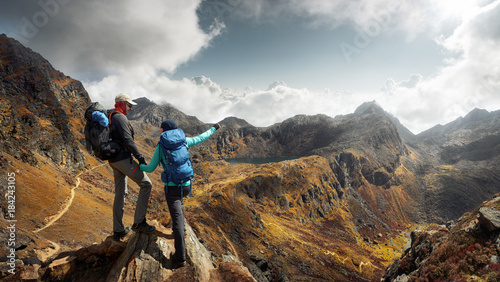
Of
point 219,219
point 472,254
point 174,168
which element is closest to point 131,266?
point 174,168

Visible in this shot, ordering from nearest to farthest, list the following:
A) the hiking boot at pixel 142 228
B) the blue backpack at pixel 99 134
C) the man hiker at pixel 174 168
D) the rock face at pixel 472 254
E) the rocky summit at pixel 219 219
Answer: the blue backpack at pixel 99 134 < the man hiker at pixel 174 168 < the hiking boot at pixel 142 228 < the rocky summit at pixel 219 219 < the rock face at pixel 472 254

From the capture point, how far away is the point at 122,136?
6941 millimetres

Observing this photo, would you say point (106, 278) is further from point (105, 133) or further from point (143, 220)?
point (105, 133)

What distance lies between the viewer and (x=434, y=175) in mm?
199375

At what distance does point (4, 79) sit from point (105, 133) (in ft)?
256

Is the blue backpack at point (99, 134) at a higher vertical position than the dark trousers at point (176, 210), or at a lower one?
higher

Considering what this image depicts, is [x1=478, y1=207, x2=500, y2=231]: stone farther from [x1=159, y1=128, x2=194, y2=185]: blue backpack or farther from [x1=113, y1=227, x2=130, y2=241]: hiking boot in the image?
[x1=113, y1=227, x2=130, y2=241]: hiking boot

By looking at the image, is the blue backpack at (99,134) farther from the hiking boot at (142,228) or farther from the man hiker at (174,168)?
the hiking boot at (142,228)

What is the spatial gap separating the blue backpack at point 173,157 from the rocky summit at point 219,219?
3.26 metres

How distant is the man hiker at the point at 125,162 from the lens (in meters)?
6.96

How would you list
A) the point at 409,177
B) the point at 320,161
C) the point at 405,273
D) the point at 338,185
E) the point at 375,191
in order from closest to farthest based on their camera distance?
the point at 405,273 < the point at 338,185 < the point at 320,161 < the point at 375,191 < the point at 409,177

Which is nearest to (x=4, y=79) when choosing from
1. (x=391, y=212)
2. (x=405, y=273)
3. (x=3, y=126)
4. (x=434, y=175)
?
(x=3, y=126)

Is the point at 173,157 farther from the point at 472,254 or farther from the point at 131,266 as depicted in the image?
the point at 472,254

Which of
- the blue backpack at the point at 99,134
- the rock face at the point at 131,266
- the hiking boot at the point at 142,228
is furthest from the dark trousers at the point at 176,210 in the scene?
the blue backpack at the point at 99,134
